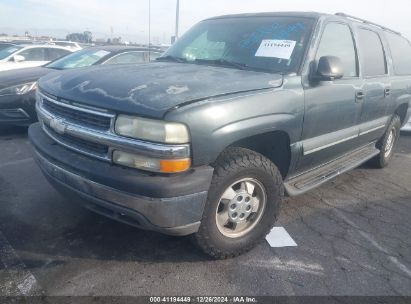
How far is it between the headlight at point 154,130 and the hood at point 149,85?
0.05 metres

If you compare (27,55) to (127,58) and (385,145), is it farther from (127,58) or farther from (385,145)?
(385,145)

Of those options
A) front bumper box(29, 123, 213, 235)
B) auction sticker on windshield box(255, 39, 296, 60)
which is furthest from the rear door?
front bumper box(29, 123, 213, 235)

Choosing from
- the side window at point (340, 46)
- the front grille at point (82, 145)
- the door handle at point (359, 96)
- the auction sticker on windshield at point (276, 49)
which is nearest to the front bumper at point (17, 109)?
the front grille at point (82, 145)

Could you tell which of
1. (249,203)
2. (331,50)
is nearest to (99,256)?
(249,203)

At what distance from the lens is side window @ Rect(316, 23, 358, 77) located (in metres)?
3.35

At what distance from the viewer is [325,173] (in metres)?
3.65

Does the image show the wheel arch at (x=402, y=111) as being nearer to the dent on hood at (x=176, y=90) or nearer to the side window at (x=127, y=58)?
the dent on hood at (x=176, y=90)

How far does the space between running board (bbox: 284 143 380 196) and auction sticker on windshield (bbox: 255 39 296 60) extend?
3.66 feet

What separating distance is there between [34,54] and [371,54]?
27.2ft

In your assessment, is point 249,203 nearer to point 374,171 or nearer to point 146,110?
point 146,110

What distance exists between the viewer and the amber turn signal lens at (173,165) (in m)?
→ 2.18

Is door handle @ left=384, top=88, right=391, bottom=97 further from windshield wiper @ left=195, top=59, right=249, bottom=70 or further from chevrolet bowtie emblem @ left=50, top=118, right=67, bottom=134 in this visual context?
chevrolet bowtie emblem @ left=50, top=118, right=67, bottom=134

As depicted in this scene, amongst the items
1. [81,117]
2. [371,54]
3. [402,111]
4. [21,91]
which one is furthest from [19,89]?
[402,111]

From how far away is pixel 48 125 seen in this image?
9.50ft
